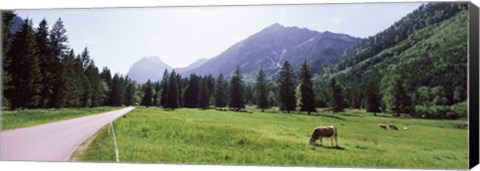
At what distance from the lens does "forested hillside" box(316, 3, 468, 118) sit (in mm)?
11953

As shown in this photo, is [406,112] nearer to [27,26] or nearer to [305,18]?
[305,18]

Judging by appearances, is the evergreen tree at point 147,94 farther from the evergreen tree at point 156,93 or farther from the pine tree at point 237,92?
the pine tree at point 237,92

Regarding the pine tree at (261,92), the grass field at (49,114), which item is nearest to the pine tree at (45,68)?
the grass field at (49,114)

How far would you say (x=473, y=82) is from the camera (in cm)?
1165

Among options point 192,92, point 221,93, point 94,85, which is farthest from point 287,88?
point 94,85

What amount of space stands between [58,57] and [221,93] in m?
4.94

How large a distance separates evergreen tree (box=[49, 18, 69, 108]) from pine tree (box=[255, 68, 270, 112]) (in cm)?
544

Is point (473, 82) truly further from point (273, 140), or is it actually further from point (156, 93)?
point (156, 93)

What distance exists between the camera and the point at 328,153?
13.0 metres

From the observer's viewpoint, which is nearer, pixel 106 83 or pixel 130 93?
pixel 106 83

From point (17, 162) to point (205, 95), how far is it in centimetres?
521

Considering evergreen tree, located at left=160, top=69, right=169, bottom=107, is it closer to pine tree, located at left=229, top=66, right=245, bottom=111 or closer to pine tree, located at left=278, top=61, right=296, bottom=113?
pine tree, located at left=229, top=66, right=245, bottom=111

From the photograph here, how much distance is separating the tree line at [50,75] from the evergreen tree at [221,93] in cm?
234

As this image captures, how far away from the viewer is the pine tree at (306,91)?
45.2 feet
